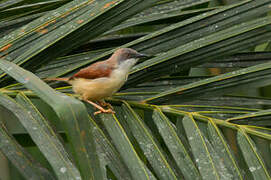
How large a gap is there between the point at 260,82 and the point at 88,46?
0.98 metres

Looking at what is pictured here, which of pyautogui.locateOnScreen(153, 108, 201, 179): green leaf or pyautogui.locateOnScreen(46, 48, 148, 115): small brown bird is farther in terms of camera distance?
pyautogui.locateOnScreen(46, 48, 148, 115): small brown bird

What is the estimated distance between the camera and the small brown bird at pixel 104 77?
214 cm

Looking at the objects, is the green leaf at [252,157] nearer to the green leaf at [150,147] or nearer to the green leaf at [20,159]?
the green leaf at [150,147]

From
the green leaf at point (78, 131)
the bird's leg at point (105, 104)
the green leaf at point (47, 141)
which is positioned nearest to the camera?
the green leaf at point (78, 131)

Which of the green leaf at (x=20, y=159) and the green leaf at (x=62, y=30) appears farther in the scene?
the green leaf at (x=62, y=30)

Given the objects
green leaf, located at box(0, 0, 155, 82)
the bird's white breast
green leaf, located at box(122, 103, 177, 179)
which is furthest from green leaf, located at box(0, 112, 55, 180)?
the bird's white breast

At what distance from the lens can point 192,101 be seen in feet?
6.34

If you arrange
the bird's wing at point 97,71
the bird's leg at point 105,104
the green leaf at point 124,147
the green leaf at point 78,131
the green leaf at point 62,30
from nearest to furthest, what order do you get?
the green leaf at point 78,131
the green leaf at point 124,147
the green leaf at point 62,30
the bird's leg at point 105,104
the bird's wing at point 97,71

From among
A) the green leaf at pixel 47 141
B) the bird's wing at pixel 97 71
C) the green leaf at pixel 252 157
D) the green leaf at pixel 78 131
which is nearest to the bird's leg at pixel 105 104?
the bird's wing at pixel 97 71

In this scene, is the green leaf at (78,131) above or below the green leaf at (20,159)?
above

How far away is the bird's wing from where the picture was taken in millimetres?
2216

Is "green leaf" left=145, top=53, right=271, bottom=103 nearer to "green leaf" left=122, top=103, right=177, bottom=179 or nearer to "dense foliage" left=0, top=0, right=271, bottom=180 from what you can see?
"dense foliage" left=0, top=0, right=271, bottom=180

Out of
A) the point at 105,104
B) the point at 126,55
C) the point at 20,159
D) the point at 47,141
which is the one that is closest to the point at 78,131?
the point at 47,141

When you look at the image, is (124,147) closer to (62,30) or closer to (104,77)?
(62,30)
